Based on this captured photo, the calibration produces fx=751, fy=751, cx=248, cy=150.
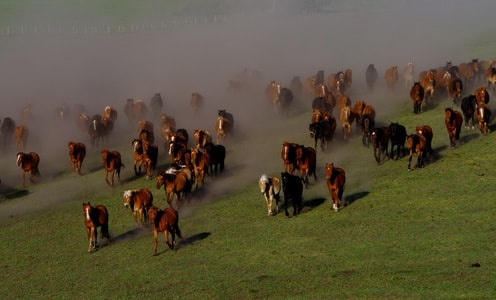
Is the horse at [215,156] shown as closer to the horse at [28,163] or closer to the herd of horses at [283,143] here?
the herd of horses at [283,143]

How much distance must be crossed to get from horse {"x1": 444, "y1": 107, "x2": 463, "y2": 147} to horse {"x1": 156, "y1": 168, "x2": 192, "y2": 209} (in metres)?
13.2

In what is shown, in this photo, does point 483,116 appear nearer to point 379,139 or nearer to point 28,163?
point 379,139

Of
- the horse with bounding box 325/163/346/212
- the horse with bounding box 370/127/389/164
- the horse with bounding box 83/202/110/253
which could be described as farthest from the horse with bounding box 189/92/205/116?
the horse with bounding box 83/202/110/253

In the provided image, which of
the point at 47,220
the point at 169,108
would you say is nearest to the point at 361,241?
the point at 47,220

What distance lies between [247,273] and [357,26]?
114242 mm

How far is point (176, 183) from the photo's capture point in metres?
32.7

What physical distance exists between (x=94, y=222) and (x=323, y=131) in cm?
1587

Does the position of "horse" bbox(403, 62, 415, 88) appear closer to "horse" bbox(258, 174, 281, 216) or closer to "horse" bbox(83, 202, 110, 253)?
"horse" bbox(258, 174, 281, 216)

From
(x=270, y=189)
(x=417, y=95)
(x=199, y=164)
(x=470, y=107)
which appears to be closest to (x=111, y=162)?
(x=199, y=164)

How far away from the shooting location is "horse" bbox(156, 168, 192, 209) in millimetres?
32500

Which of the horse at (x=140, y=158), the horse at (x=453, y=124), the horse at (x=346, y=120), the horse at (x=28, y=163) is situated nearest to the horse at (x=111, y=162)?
the horse at (x=140, y=158)

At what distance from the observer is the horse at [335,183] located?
29.4m

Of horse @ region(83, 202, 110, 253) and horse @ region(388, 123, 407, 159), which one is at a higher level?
horse @ region(388, 123, 407, 159)

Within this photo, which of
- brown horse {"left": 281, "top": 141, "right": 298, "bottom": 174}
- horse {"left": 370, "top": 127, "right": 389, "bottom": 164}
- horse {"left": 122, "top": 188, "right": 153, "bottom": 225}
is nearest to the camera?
horse {"left": 122, "top": 188, "right": 153, "bottom": 225}
